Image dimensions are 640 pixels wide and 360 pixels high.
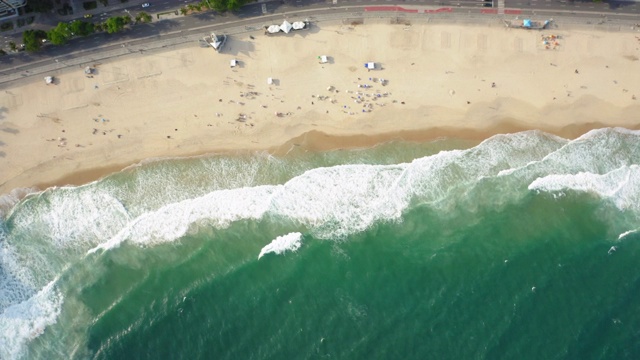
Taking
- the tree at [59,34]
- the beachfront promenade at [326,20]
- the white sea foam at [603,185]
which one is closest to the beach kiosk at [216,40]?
the beachfront promenade at [326,20]

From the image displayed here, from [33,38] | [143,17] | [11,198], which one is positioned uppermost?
[143,17]

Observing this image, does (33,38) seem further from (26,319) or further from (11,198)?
(26,319)

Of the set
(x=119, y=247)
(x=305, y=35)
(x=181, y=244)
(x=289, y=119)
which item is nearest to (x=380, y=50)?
(x=305, y=35)

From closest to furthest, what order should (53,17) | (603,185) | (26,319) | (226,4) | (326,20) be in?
(26,319), (603,185), (226,4), (326,20), (53,17)

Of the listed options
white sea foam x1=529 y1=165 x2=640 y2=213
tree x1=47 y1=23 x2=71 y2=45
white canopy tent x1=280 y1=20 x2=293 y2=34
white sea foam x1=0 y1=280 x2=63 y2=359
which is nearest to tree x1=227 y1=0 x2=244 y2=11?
white canopy tent x1=280 y1=20 x2=293 y2=34

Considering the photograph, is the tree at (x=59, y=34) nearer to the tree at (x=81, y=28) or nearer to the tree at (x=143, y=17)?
the tree at (x=81, y=28)

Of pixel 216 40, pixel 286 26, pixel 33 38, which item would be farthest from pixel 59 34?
pixel 286 26
